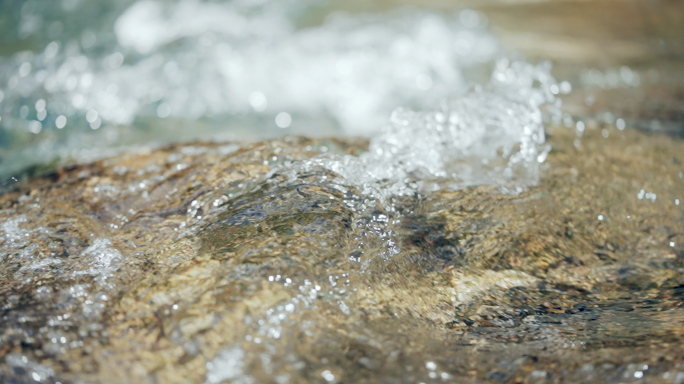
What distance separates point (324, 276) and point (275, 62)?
399 cm

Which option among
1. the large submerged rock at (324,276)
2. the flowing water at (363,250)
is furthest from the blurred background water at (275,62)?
the large submerged rock at (324,276)

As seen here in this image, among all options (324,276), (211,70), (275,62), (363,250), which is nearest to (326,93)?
(275,62)

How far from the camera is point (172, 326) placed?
164 cm

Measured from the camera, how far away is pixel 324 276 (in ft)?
6.01

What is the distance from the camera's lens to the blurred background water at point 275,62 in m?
4.58

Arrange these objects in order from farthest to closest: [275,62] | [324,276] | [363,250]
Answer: [275,62]
[363,250]
[324,276]

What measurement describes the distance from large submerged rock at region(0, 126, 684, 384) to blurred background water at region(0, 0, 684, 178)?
156 cm

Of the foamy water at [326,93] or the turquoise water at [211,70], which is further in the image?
the turquoise water at [211,70]

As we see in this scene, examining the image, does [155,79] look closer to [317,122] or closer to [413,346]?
[317,122]

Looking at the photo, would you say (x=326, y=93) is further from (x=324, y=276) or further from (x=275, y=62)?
(x=324, y=276)

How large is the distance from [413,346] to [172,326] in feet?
2.65

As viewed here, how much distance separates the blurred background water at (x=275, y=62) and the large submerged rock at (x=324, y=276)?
1.56 meters

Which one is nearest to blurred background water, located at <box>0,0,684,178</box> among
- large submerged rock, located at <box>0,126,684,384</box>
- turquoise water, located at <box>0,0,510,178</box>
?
turquoise water, located at <box>0,0,510,178</box>

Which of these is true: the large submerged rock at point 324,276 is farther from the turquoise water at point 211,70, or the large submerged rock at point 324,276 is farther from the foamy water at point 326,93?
the turquoise water at point 211,70
